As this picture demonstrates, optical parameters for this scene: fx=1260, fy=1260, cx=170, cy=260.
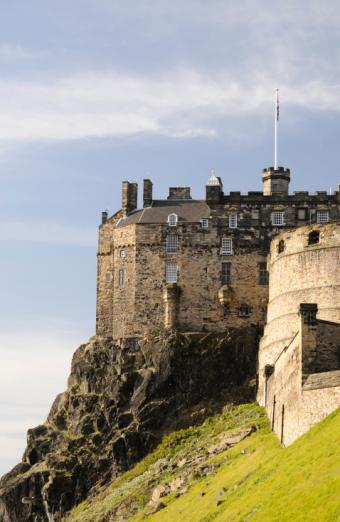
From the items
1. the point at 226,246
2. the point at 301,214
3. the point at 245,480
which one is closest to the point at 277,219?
the point at 301,214

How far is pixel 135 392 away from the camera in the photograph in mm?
95812

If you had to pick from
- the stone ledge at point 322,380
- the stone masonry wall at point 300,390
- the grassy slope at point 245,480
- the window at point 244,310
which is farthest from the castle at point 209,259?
the stone ledge at point 322,380

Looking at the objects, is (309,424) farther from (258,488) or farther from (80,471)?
(80,471)

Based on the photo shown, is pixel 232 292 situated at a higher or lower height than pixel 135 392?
higher

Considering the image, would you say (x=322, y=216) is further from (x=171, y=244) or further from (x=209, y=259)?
(x=171, y=244)

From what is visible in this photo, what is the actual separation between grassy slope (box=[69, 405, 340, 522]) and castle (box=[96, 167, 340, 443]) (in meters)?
6.58

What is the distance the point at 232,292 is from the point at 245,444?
60.3 feet

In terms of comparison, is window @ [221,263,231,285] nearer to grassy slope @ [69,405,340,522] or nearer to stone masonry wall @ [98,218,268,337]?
stone masonry wall @ [98,218,268,337]

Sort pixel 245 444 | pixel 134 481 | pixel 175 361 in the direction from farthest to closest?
pixel 175 361, pixel 134 481, pixel 245 444

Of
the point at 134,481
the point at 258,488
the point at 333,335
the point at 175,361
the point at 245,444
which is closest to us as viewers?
the point at 258,488

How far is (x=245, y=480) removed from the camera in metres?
72.4

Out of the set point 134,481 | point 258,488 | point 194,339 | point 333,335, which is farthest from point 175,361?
point 258,488

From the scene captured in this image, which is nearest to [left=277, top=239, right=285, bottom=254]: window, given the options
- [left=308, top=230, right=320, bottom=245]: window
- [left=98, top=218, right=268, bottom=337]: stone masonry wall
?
[left=308, top=230, right=320, bottom=245]: window

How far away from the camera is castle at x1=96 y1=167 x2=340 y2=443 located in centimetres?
9275
